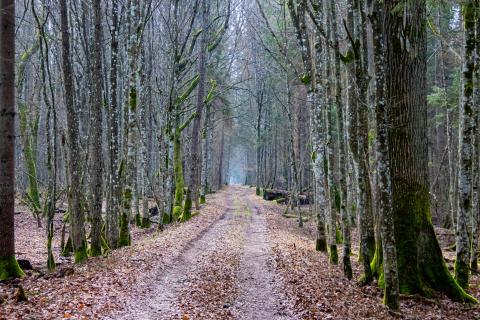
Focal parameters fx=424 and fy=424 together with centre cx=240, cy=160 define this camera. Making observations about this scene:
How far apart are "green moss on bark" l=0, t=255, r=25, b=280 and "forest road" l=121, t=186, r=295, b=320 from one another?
3.19 m

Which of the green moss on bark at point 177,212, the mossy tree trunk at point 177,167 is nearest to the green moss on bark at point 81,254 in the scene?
the green moss on bark at point 177,212

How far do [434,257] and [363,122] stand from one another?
3534mm

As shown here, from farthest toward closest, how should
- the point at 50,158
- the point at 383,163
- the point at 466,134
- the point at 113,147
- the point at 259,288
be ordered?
the point at 113,147, the point at 50,158, the point at 259,288, the point at 466,134, the point at 383,163

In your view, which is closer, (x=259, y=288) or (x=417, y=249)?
(x=417, y=249)

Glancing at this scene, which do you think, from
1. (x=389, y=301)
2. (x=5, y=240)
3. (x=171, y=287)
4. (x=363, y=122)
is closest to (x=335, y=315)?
(x=389, y=301)

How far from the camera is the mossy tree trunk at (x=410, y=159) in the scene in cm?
932

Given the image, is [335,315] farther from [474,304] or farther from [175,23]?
[175,23]

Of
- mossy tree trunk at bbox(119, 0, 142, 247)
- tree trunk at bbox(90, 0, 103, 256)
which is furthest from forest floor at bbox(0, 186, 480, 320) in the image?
tree trunk at bbox(90, 0, 103, 256)

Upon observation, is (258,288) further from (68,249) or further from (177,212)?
(177,212)

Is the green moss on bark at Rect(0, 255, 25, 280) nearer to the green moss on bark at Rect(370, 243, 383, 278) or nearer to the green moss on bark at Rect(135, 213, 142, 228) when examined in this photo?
the green moss on bark at Rect(370, 243, 383, 278)

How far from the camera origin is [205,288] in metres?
9.57

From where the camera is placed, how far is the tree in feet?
31.9

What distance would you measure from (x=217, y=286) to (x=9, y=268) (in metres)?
4.78

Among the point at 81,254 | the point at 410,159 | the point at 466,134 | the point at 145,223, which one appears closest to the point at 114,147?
the point at 81,254
